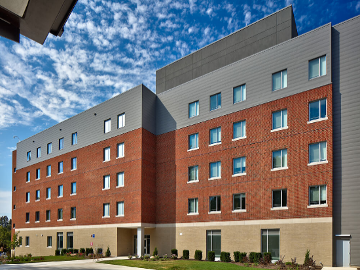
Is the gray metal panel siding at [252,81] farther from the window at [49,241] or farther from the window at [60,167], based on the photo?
the window at [49,241]

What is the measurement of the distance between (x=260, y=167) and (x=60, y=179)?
28729mm

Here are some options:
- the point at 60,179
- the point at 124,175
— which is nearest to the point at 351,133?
the point at 124,175

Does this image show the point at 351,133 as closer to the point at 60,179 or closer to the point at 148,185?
the point at 148,185

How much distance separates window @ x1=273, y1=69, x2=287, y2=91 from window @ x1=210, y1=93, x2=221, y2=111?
5.58m

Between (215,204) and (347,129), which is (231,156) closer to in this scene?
(215,204)

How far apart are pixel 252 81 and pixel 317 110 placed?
21.0 ft

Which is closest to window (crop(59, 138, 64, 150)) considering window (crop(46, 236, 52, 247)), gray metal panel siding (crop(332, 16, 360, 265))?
window (crop(46, 236, 52, 247))

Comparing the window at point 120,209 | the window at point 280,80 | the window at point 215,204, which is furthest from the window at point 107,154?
the window at point 280,80

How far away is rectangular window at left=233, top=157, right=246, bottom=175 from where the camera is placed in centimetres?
2831

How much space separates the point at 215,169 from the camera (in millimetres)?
30141

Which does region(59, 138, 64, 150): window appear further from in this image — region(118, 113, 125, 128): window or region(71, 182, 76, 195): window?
region(118, 113, 125, 128): window

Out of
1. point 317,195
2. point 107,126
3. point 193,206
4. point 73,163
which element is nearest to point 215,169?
point 193,206

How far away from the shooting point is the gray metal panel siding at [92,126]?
35094 mm

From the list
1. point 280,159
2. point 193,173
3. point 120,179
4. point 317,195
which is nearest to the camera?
point 317,195
